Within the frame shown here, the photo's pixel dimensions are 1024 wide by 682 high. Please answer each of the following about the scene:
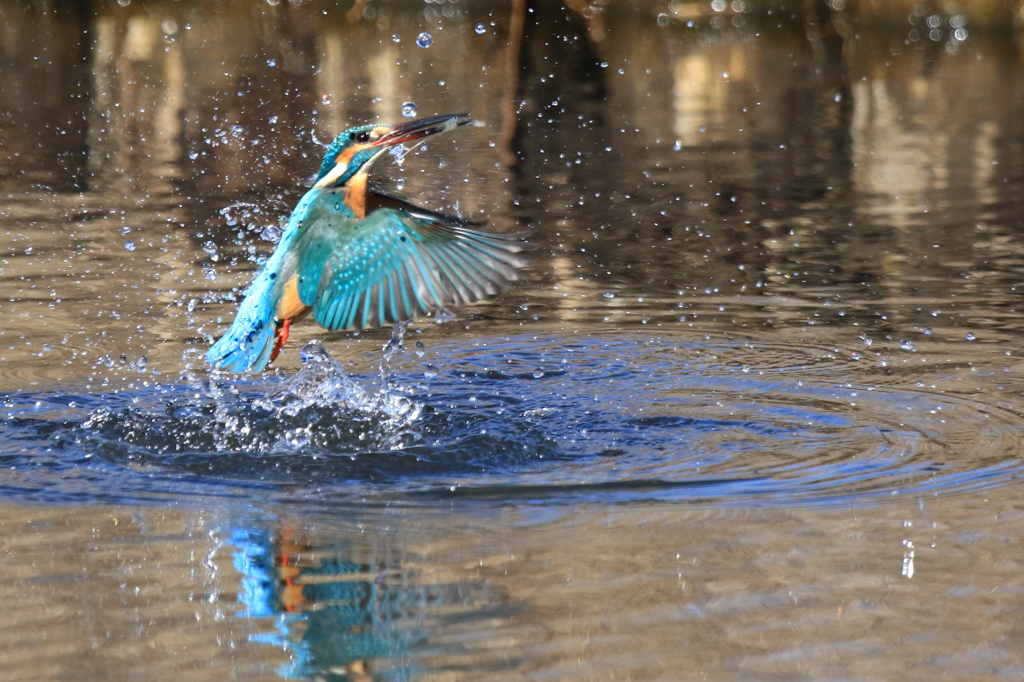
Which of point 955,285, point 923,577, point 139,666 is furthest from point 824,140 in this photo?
point 139,666

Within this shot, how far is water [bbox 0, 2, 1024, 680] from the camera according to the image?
276 cm

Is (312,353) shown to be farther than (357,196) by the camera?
Yes

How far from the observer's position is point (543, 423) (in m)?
4.15

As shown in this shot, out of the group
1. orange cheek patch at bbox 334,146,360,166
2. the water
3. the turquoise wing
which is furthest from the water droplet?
orange cheek patch at bbox 334,146,360,166

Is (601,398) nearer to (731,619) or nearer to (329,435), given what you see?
(329,435)

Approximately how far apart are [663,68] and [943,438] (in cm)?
980

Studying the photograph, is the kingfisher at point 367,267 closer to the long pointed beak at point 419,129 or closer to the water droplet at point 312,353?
the long pointed beak at point 419,129

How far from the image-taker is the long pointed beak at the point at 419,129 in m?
4.05

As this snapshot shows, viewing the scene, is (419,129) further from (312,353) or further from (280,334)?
(312,353)

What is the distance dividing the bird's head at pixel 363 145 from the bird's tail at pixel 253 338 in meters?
0.35

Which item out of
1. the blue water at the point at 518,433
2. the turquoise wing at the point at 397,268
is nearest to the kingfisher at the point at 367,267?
the turquoise wing at the point at 397,268

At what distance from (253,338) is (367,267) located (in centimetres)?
38

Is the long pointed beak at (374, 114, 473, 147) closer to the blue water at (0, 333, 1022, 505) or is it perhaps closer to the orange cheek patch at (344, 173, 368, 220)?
the orange cheek patch at (344, 173, 368, 220)

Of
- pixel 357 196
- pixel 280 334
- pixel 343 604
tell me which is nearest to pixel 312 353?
pixel 280 334
